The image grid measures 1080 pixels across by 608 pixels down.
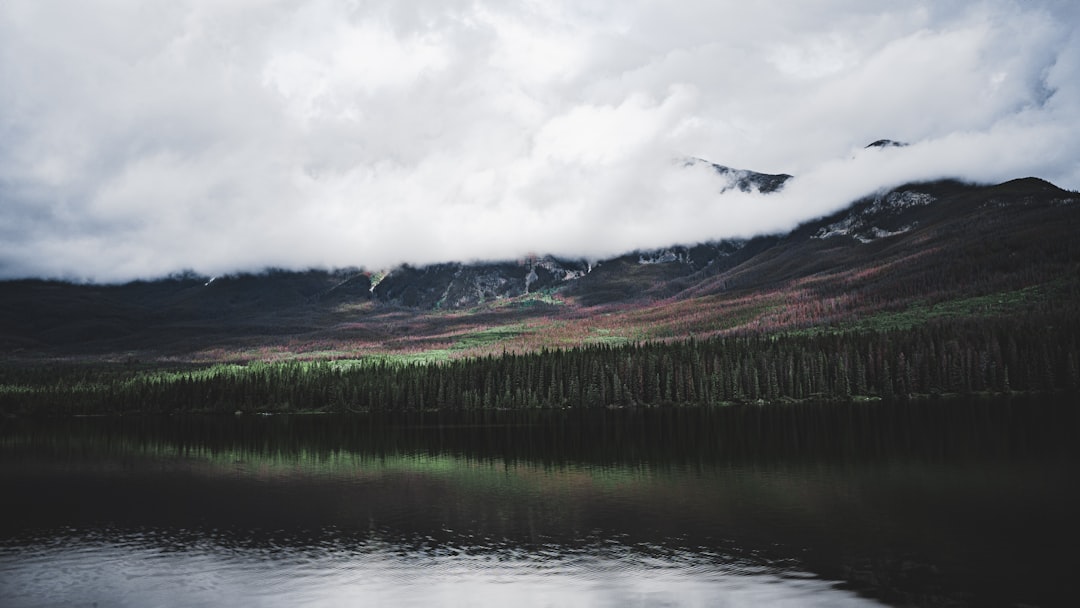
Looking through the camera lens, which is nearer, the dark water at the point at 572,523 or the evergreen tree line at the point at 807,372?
the dark water at the point at 572,523

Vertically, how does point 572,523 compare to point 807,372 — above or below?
below

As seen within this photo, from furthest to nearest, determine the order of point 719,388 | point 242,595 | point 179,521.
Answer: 1. point 719,388
2. point 179,521
3. point 242,595

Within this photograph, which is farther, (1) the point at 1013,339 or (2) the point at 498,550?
(1) the point at 1013,339

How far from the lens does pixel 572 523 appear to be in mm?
48562

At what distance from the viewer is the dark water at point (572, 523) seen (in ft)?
113

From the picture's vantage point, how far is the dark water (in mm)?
34469

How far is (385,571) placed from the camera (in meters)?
38.8

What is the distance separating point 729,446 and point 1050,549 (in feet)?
167

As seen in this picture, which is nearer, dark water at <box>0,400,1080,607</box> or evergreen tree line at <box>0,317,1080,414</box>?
dark water at <box>0,400,1080,607</box>

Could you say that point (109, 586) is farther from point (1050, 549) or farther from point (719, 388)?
point (719, 388)

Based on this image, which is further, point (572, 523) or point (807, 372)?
point (807, 372)

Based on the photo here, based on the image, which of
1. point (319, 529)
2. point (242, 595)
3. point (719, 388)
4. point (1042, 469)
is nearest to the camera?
point (242, 595)

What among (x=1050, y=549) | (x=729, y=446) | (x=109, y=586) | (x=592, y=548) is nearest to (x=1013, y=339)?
(x=729, y=446)

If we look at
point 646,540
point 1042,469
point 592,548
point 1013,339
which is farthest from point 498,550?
point 1013,339
